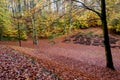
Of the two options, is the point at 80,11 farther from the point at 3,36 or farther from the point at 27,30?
the point at 27,30

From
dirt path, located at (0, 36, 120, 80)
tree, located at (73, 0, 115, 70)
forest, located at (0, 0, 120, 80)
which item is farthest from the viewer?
tree, located at (73, 0, 115, 70)

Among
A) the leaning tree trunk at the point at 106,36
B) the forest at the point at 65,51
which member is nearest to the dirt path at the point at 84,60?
the forest at the point at 65,51

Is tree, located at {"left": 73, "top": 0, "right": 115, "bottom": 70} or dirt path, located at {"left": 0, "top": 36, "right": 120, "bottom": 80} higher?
tree, located at {"left": 73, "top": 0, "right": 115, "bottom": 70}

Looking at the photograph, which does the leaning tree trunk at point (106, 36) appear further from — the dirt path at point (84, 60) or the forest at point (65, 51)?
the dirt path at point (84, 60)

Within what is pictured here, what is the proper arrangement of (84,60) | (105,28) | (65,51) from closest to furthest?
(105,28)
(84,60)
(65,51)

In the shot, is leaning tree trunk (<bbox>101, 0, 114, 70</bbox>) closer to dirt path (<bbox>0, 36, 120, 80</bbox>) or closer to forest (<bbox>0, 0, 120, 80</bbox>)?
forest (<bbox>0, 0, 120, 80</bbox>)

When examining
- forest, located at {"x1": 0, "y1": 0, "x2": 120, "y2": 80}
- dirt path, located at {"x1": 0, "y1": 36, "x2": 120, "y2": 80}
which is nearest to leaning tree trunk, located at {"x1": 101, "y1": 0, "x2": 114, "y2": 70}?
forest, located at {"x1": 0, "y1": 0, "x2": 120, "y2": 80}

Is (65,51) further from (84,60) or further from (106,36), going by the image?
(106,36)

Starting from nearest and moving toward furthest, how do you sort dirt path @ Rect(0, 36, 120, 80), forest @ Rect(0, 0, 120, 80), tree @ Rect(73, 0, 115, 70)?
forest @ Rect(0, 0, 120, 80) < dirt path @ Rect(0, 36, 120, 80) < tree @ Rect(73, 0, 115, 70)

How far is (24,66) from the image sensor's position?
8.68 metres

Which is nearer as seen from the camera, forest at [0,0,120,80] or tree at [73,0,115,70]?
forest at [0,0,120,80]

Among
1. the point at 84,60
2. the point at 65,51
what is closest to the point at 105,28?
the point at 84,60

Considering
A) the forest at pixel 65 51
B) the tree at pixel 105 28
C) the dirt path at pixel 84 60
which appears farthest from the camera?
the tree at pixel 105 28

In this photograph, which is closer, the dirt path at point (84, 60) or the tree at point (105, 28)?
the dirt path at point (84, 60)
